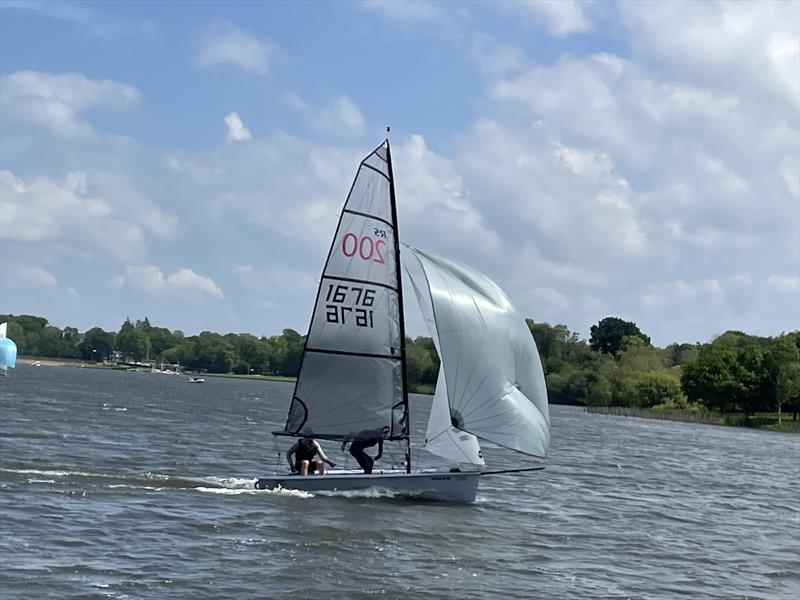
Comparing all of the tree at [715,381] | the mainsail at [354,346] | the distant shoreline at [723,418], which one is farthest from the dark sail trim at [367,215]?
the tree at [715,381]

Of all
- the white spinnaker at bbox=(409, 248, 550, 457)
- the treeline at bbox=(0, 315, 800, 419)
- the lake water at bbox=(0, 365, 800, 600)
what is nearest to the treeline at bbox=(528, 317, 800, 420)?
the treeline at bbox=(0, 315, 800, 419)

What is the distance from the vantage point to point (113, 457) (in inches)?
1419

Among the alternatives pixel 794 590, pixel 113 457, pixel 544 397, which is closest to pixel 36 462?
pixel 113 457


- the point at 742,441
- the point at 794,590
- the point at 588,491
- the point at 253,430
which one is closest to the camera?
the point at 794,590

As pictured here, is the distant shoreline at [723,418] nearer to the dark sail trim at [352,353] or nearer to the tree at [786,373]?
the tree at [786,373]

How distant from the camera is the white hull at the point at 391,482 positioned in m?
27.5

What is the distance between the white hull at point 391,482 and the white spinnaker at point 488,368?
1.38m

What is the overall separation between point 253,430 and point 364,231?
31455 mm

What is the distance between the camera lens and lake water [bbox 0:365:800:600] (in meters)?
18.6

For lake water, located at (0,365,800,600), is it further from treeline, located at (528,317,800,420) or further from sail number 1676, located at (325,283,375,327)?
treeline, located at (528,317,800,420)

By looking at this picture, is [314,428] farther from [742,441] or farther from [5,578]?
[742,441]

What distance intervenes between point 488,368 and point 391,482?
3.74 meters

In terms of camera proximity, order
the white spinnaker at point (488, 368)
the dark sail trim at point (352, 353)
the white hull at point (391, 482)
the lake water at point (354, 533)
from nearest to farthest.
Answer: the lake water at point (354, 533)
the white hull at point (391, 482)
the white spinnaker at point (488, 368)
the dark sail trim at point (352, 353)

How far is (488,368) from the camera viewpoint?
27812mm
